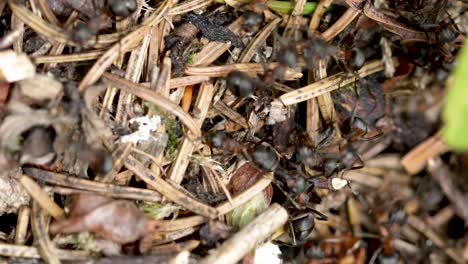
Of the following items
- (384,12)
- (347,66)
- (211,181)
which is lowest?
(211,181)

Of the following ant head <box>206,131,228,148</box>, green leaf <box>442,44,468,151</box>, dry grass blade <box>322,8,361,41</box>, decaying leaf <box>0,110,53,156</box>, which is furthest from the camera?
dry grass blade <box>322,8,361,41</box>

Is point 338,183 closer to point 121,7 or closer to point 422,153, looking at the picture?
point 422,153

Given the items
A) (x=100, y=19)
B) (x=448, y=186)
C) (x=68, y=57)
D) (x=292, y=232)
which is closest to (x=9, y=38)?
(x=68, y=57)

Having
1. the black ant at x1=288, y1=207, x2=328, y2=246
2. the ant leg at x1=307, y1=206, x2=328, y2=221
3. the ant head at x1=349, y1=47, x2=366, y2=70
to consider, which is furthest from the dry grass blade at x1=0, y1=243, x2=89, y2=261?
the ant head at x1=349, y1=47, x2=366, y2=70

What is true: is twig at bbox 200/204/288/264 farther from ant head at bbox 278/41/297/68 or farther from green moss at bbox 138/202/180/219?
ant head at bbox 278/41/297/68

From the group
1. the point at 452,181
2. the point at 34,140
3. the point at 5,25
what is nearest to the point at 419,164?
the point at 452,181

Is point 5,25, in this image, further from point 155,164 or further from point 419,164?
point 419,164
